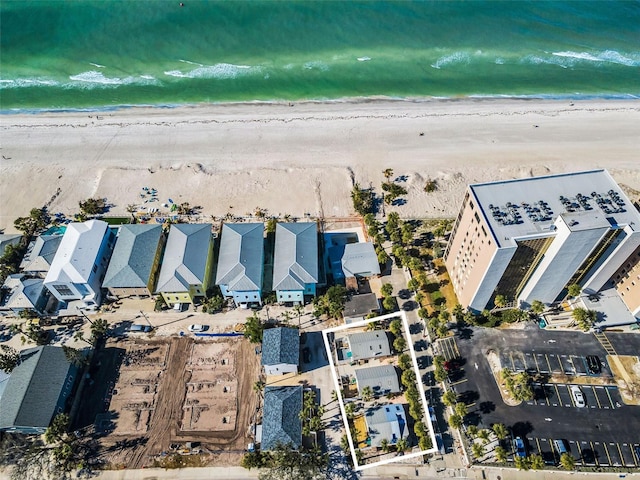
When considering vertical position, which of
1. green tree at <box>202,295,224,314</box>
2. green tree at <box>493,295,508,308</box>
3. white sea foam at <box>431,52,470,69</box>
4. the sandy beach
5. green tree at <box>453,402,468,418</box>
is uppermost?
white sea foam at <box>431,52,470,69</box>

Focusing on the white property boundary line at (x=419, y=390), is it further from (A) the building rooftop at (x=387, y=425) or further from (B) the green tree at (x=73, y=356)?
(B) the green tree at (x=73, y=356)

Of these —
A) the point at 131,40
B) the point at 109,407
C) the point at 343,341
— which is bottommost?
the point at 109,407

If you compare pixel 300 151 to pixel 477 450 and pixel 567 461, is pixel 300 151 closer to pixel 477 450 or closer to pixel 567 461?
pixel 477 450

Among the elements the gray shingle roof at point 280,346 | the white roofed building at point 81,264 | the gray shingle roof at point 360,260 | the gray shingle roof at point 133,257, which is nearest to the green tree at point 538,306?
the gray shingle roof at point 360,260

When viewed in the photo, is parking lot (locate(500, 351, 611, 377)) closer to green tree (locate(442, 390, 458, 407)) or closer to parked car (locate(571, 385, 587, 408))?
parked car (locate(571, 385, 587, 408))

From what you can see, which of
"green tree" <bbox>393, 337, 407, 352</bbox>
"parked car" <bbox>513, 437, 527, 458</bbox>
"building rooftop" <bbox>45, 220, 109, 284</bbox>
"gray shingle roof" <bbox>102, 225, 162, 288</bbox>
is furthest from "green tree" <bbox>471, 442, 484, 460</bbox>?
"building rooftop" <bbox>45, 220, 109, 284</bbox>

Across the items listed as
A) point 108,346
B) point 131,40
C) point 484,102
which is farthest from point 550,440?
point 131,40

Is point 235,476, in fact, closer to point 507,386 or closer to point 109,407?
point 109,407
